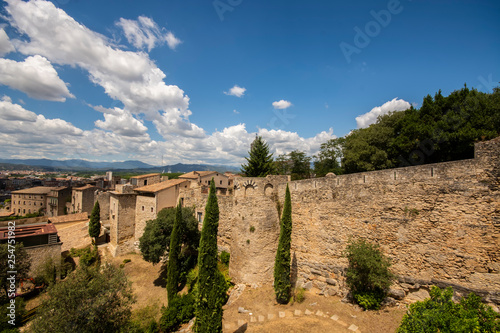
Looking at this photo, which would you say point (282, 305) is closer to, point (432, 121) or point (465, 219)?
point (465, 219)

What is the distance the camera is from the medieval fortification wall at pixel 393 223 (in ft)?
28.5

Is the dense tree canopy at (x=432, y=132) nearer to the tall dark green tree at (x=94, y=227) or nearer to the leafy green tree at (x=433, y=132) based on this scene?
the leafy green tree at (x=433, y=132)

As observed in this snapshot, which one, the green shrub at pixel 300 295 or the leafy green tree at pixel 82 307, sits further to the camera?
the green shrub at pixel 300 295

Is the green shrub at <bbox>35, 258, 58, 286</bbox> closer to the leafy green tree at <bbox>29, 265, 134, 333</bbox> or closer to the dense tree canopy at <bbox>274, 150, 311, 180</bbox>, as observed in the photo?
the leafy green tree at <bbox>29, 265, 134, 333</bbox>

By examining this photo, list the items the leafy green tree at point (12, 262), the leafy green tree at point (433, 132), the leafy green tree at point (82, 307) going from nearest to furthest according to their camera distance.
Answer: the leafy green tree at point (82, 307) → the leafy green tree at point (433, 132) → the leafy green tree at point (12, 262)

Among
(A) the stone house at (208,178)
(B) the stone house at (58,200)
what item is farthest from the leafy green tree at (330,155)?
(B) the stone house at (58,200)

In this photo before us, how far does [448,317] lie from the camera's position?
6051 millimetres

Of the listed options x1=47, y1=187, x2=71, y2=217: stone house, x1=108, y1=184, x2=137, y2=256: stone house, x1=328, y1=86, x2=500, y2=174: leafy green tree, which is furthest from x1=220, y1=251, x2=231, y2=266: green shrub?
x1=47, y1=187, x2=71, y2=217: stone house

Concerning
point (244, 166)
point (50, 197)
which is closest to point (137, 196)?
point (244, 166)

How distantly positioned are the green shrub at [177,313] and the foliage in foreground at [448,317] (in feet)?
41.7

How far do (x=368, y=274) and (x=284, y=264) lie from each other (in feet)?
15.8

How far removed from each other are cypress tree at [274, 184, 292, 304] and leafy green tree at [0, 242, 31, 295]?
66.8 feet

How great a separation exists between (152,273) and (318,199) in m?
17.5

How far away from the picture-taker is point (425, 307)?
6.96 meters
